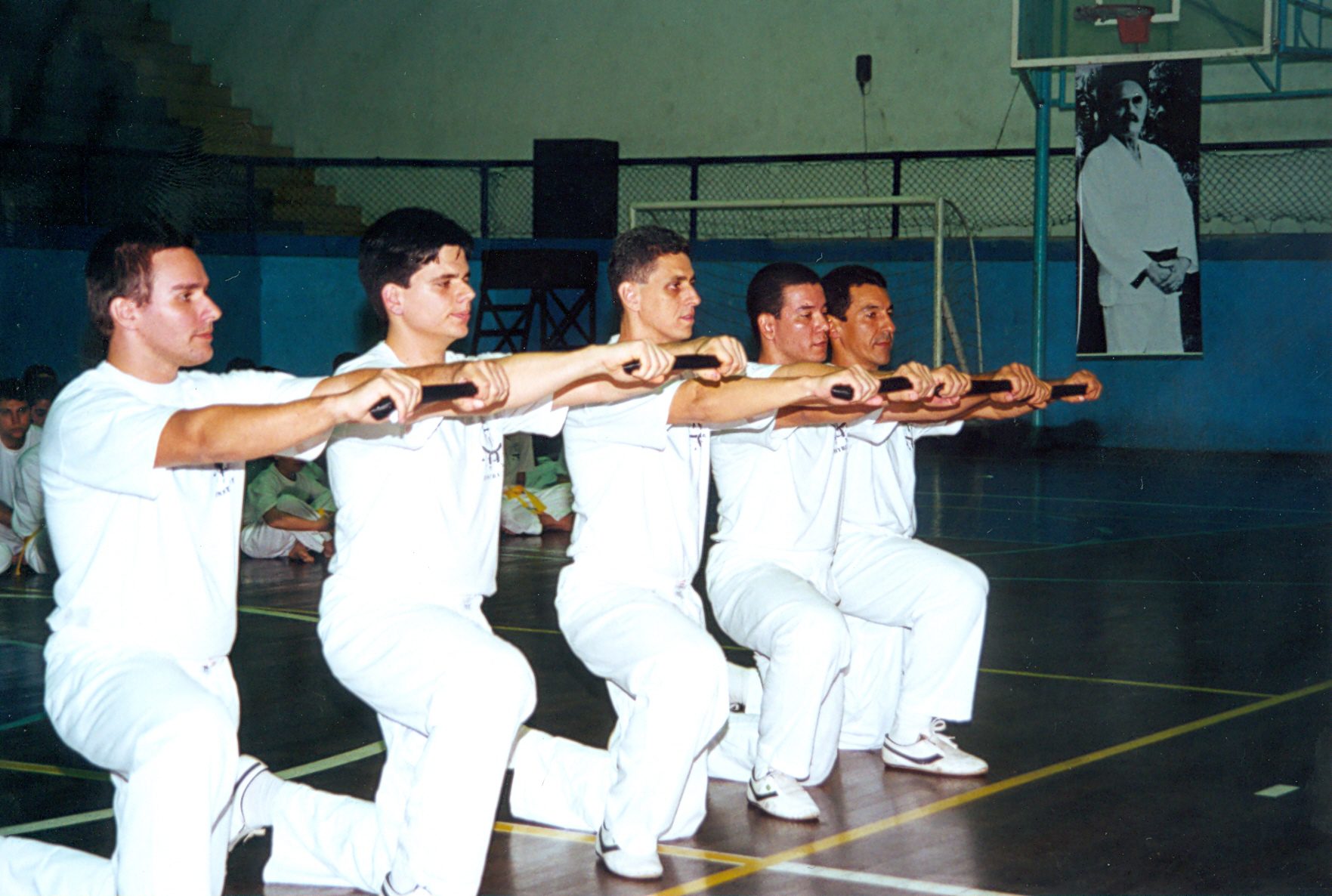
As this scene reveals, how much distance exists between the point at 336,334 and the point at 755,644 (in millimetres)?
12967

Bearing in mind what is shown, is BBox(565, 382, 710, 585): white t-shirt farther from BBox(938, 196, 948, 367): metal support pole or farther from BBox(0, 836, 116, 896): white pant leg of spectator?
BBox(938, 196, 948, 367): metal support pole

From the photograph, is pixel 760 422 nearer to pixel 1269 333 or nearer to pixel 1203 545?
pixel 1203 545

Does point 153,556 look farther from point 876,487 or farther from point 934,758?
point 876,487

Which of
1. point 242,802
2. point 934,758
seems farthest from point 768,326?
point 242,802

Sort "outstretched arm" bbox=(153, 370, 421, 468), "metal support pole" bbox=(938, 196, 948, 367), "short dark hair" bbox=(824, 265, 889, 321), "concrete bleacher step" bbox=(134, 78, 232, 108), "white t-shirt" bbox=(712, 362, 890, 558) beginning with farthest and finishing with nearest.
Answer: "concrete bleacher step" bbox=(134, 78, 232, 108), "metal support pole" bbox=(938, 196, 948, 367), "short dark hair" bbox=(824, 265, 889, 321), "white t-shirt" bbox=(712, 362, 890, 558), "outstretched arm" bbox=(153, 370, 421, 468)

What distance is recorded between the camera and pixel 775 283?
220 inches

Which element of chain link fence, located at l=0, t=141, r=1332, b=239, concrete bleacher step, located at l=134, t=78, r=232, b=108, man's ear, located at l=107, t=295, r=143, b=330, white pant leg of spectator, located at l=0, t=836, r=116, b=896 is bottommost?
white pant leg of spectator, located at l=0, t=836, r=116, b=896

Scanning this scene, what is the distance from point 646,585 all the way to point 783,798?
75 centimetres

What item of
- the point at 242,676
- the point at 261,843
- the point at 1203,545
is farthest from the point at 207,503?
the point at 1203,545

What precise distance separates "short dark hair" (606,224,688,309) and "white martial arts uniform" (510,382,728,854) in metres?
0.49

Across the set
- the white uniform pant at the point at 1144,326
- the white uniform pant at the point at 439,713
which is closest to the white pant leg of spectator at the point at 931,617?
the white uniform pant at the point at 439,713

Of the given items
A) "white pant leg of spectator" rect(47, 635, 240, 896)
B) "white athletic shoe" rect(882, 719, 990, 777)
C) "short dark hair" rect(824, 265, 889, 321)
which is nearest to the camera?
"white pant leg of spectator" rect(47, 635, 240, 896)

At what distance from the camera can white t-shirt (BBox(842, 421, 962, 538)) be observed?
5.67 m

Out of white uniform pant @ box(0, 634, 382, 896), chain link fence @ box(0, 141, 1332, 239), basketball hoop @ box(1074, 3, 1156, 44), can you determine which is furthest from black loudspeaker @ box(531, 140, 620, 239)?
white uniform pant @ box(0, 634, 382, 896)
